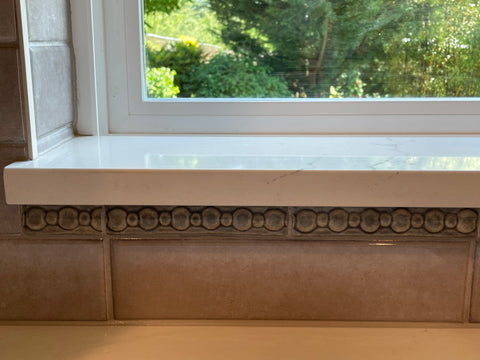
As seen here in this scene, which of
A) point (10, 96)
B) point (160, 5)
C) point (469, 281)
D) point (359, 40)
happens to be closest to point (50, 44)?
point (10, 96)

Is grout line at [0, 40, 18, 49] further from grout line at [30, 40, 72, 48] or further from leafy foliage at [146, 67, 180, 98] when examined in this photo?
leafy foliage at [146, 67, 180, 98]

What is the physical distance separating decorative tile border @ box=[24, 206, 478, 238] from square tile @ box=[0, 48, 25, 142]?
13 cm

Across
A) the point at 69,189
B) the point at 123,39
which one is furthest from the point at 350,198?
the point at 123,39

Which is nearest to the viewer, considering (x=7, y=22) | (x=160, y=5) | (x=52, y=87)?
(x=7, y=22)

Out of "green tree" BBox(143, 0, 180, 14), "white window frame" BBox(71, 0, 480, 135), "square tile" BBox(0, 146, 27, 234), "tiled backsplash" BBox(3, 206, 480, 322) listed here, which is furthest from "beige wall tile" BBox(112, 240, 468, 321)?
"green tree" BBox(143, 0, 180, 14)

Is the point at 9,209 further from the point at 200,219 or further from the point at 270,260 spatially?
the point at 270,260

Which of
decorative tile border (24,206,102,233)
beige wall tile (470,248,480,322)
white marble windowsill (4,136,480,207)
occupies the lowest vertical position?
beige wall tile (470,248,480,322)

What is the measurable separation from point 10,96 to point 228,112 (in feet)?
1.34

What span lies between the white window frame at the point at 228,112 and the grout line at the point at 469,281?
29cm

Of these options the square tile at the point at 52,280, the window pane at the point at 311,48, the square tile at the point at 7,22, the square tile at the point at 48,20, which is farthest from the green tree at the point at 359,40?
the square tile at the point at 52,280

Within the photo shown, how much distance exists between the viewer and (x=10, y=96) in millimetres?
794

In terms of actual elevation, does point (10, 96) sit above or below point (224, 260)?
above

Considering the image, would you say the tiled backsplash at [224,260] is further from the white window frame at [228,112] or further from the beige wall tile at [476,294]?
the white window frame at [228,112]

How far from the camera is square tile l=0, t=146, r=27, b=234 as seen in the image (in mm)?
824
